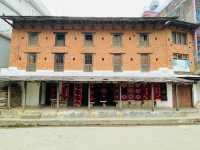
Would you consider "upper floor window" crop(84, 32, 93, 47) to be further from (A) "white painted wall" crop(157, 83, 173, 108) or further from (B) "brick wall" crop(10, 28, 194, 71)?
(A) "white painted wall" crop(157, 83, 173, 108)

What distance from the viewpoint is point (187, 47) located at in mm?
23484

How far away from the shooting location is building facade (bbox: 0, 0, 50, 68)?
2492 centimetres

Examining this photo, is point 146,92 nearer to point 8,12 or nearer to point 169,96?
point 169,96

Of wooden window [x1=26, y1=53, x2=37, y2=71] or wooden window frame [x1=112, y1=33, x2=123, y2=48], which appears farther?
wooden window frame [x1=112, y1=33, x2=123, y2=48]

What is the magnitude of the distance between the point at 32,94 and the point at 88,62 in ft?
19.7

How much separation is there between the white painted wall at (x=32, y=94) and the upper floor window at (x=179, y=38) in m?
13.7

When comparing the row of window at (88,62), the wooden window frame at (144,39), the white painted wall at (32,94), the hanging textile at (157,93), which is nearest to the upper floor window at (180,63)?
the row of window at (88,62)

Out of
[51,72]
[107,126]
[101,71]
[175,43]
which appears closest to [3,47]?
[51,72]

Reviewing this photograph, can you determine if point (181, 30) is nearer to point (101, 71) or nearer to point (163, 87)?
point (163, 87)

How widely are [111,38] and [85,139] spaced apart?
14.0 meters

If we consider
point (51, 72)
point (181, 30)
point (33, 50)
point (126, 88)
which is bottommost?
point (126, 88)

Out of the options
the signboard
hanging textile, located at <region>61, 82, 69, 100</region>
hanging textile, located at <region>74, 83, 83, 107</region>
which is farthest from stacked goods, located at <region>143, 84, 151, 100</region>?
hanging textile, located at <region>61, 82, 69, 100</region>

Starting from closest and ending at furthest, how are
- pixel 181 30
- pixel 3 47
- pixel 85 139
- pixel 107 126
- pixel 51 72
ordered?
pixel 85 139
pixel 107 126
pixel 51 72
pixel 181 30
pixel 3 47

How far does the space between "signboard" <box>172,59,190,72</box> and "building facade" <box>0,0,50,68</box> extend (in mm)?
17300
